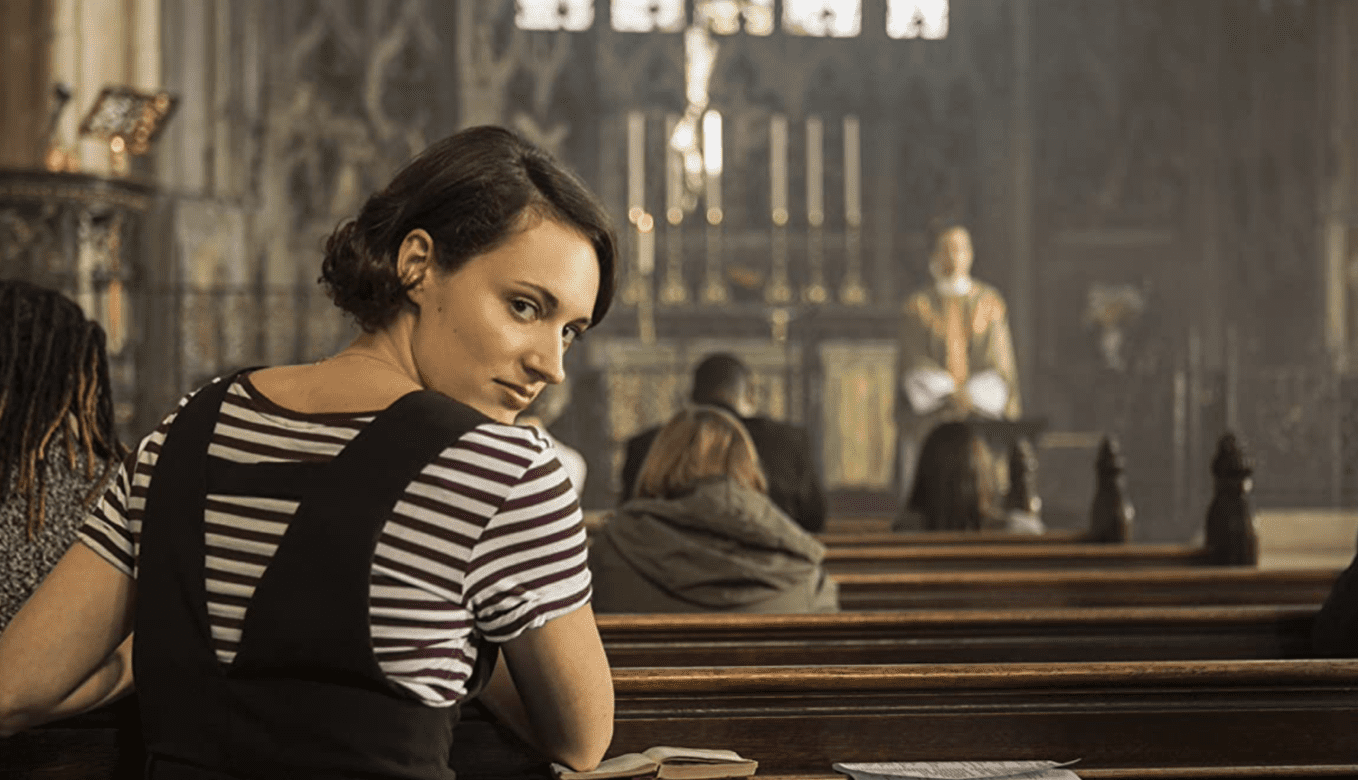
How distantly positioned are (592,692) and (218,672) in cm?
34

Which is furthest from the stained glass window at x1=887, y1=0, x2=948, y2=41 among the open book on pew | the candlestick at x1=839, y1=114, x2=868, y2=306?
the open book on pew

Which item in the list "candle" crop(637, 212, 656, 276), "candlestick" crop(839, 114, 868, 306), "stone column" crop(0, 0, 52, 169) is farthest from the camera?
"candlestick" crop(839, 114, 868, 306)

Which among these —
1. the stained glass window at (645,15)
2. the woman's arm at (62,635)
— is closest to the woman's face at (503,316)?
the woman's arm at (62,635)

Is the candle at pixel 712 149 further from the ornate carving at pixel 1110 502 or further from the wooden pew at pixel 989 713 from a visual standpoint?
the wooden pew at pixel 989 713

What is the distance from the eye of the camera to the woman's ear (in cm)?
151

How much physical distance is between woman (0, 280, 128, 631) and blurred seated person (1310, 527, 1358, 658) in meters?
1.99

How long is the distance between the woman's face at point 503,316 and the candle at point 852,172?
10.7m

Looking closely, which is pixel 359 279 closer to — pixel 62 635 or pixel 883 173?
pixel 62 635

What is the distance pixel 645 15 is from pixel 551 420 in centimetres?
412

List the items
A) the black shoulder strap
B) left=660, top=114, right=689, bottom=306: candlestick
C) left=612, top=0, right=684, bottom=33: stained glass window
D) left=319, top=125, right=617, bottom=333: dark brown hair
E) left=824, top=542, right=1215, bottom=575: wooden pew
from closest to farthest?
the black shoulder strap, left=319, top=125, right=617, bottom=333: dark brown hair, left=824, top=542, right=1215, bottom=575: wooden pew, left=660, top=114, right=689, bottom=306: candlestick, left=612, top=0, right=684, bottom=33: stained glass window

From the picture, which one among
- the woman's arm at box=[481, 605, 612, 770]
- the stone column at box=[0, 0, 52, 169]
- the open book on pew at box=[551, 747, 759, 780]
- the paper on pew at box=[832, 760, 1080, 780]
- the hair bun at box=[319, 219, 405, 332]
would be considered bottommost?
the paper on pew at box=[832, 760, 1080, 780]

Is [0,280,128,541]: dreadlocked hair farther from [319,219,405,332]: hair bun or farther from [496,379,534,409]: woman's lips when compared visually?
[496,379,534,409]: woman's lips

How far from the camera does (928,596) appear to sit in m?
3.98

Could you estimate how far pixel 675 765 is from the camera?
1735 millimetres
